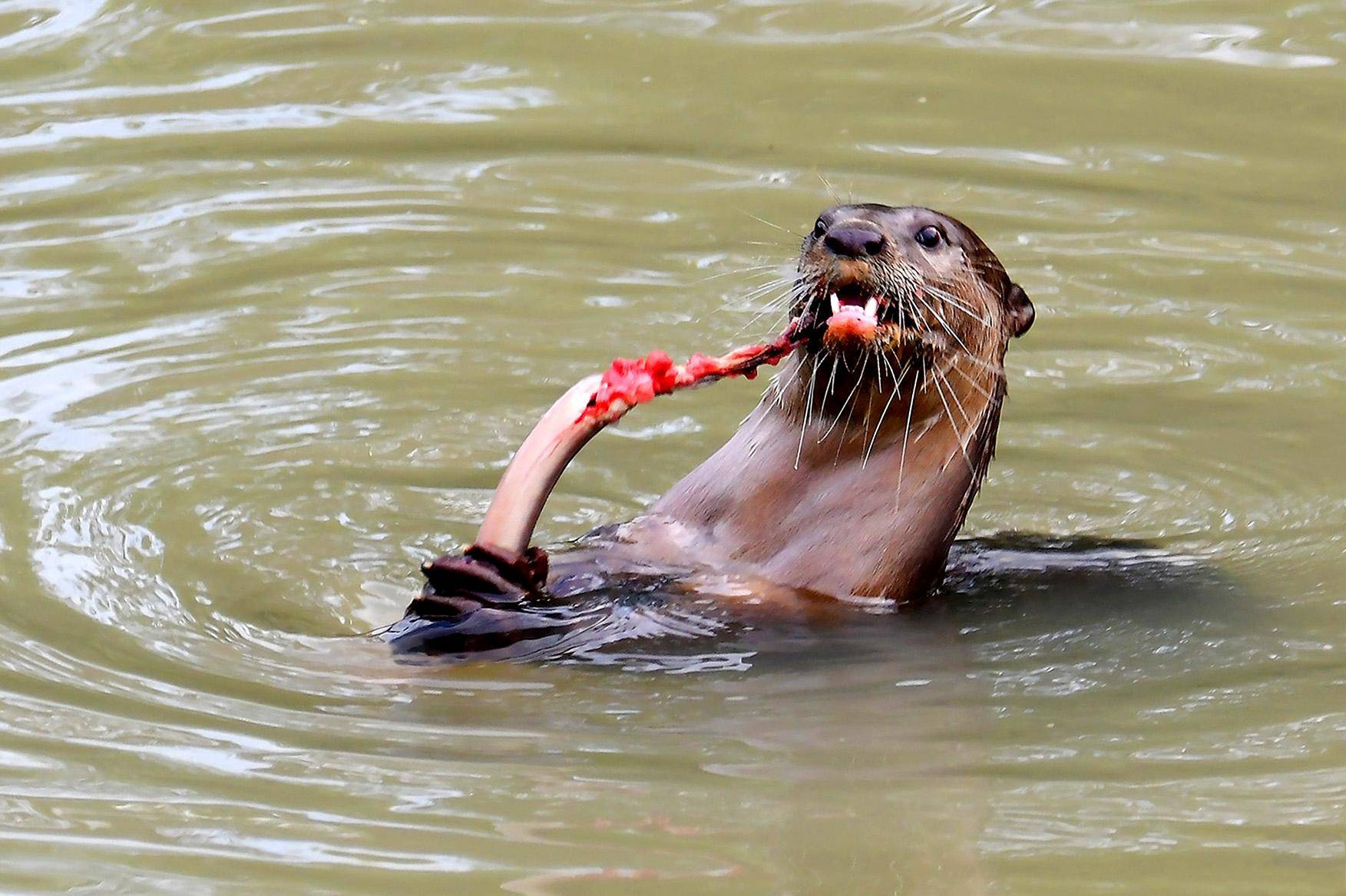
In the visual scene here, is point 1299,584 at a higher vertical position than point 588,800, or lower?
lower

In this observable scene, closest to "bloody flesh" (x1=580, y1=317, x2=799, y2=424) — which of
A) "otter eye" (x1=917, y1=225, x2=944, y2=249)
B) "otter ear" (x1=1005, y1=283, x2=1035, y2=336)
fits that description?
"otter eye" (x1=917, y1=225, x2=944, y2=249)

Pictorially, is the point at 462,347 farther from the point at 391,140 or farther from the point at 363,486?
the point at 391,140

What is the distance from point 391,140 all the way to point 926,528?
3953 millimetres

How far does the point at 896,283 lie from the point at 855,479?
51cm

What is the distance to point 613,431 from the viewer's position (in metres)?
6.17

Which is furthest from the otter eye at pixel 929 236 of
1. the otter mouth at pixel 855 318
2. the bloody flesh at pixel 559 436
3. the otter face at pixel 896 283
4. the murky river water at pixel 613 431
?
the murky river water at pixel 613 431

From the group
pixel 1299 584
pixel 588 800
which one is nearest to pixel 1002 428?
pixel 1299 584

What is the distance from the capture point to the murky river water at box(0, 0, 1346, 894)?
345cm

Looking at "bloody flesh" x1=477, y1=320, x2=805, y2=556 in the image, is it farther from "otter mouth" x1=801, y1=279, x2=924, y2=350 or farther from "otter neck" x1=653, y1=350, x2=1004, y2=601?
"otter neck" x1=653, y1=350, x2=1004, y2=601

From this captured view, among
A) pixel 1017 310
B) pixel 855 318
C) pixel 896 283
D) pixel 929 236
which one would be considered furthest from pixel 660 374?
pixel 1017 310

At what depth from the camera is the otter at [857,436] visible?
14.9ft

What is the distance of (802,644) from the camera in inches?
177

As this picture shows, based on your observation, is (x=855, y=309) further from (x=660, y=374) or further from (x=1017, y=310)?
(x=1017, y=310)

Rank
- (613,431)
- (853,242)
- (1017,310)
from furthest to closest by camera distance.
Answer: (613,431), (1017,310), (853,242)
